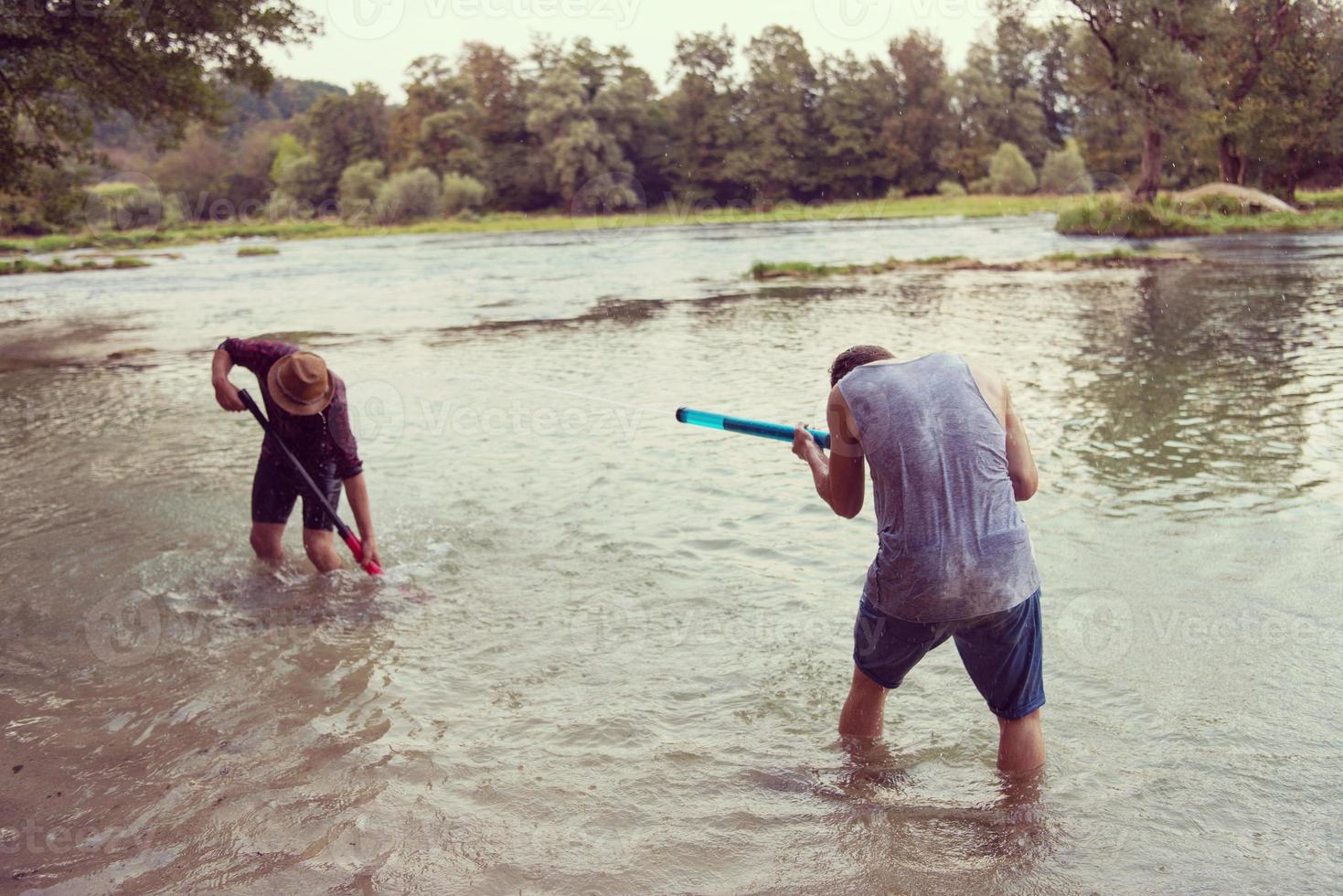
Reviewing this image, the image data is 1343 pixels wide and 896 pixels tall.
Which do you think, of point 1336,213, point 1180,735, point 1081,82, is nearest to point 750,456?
point 1180,735

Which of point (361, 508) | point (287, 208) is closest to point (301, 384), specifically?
point (361, 508)

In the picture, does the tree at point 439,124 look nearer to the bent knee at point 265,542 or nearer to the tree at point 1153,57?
the tree at point 1153,57

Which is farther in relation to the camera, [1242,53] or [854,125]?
[854,125]

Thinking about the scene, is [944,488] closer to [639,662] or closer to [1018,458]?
[1018,458]

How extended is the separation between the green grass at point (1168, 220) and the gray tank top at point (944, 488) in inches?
1341

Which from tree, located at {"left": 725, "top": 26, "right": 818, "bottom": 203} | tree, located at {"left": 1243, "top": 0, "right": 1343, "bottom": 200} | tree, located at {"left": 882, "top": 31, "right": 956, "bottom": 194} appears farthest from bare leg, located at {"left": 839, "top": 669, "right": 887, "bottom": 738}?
tree, located at {"left": 882, "top": 31, "right": 956, "bottom": 194}

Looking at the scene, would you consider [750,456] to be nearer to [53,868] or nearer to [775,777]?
[775,777]

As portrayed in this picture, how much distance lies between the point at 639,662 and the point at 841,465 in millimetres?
2030

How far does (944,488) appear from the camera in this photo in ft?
10.5

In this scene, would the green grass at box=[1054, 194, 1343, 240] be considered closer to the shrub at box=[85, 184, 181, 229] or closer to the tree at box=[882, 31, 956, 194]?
the tree at box=[882, 31, 956, 194]

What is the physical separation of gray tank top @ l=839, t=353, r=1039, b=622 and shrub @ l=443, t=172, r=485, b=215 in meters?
78.9

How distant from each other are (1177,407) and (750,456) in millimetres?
4301

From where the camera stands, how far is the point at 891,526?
3314mm

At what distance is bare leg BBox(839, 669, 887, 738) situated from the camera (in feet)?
12.4
